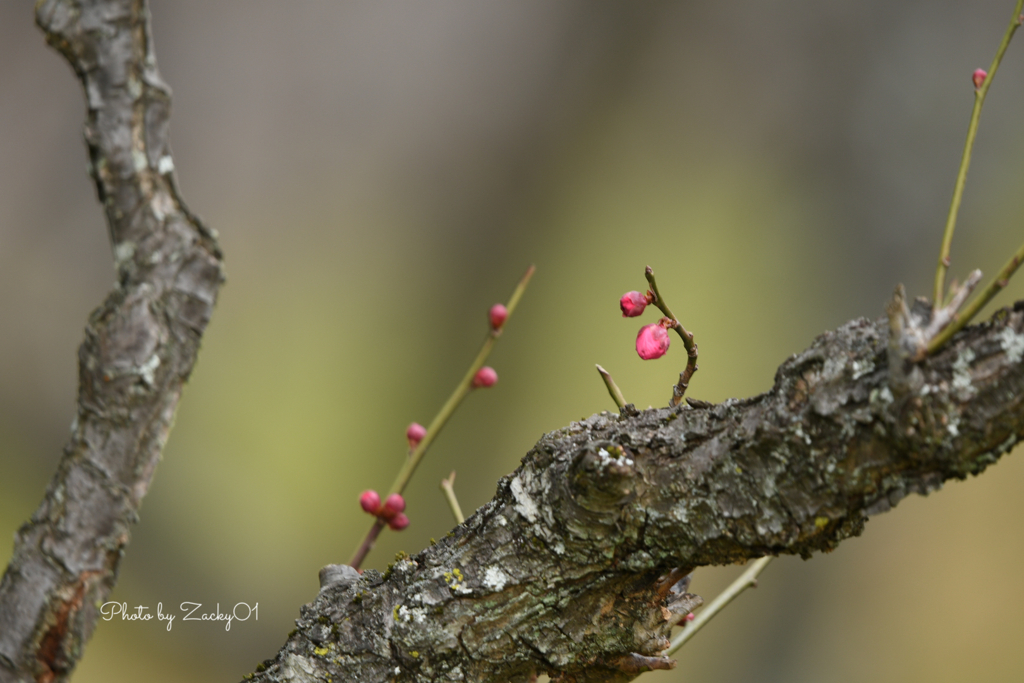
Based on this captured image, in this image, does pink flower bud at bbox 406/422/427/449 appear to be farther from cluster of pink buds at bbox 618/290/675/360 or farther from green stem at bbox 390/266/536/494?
cluster of pink buds at bbox 618/290/675/360

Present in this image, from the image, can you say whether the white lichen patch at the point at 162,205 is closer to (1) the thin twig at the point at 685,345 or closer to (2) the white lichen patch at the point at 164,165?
(2) the white lichen patch at the point at 164,165

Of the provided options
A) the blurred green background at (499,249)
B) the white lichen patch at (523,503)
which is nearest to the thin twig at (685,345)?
the white lichen patch at (523,503)

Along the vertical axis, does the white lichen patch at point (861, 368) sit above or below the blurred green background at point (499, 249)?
below

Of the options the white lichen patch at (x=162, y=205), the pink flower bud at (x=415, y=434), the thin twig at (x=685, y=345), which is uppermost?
the pink flower bud at (x=415, y=434)

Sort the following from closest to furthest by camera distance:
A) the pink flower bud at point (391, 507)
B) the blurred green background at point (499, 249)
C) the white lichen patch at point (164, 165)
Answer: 1. the white lichen patch at point (164, 165)
2. the pink flower bud at point (391, 507)
3. the blurred green background at point (499, 249)

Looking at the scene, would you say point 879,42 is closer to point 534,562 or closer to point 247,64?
point 247,64

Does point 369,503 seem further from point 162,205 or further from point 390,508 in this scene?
point 162,205
